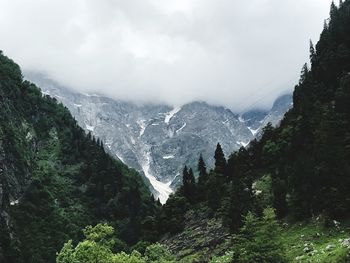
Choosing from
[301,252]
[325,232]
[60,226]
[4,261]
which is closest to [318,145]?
[325,232]

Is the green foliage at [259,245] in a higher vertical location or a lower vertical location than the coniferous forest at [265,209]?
lower

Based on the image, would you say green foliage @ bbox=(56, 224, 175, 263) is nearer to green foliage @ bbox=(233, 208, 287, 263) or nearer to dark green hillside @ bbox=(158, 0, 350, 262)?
green foliage @ bbox=(233, 208, 287, 263)

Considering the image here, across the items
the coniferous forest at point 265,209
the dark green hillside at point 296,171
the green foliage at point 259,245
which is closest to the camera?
the green foliage at point 259,245

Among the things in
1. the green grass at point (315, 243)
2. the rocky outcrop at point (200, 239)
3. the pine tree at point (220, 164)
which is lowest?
the green grass at point (315, 243)

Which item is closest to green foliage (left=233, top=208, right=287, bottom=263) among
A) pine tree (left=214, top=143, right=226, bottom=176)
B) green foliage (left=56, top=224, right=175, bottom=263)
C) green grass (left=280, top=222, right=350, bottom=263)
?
green grass (left=280, top=222, right=350, bottom=263)

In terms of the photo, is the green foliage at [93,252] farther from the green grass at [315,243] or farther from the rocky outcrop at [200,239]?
the rocky outcrop at [200,239]

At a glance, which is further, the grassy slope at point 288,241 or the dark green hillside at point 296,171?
the dark green hillside at point 296,171

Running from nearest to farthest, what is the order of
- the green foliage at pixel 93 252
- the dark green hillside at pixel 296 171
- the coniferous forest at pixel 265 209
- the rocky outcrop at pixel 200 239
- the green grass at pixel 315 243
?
the green foliage at pixel 93 252 < the green grass at pixel 315 243 < the coniferous forest at pixel 265 209 < the dark green hillside at pixel 296 171 < the rocky outcrop at pixel 200 239

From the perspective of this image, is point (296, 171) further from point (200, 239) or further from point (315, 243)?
point (200, 239)

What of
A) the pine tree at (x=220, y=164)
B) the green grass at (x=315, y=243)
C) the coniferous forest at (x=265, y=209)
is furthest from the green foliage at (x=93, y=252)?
the pine tree at (x=220, y=164)

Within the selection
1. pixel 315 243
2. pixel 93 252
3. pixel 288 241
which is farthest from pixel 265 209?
pixel 93 252

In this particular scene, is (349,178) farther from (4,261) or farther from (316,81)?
(4,261)

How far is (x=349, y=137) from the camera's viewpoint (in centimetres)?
8569

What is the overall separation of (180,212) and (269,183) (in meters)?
32.7
